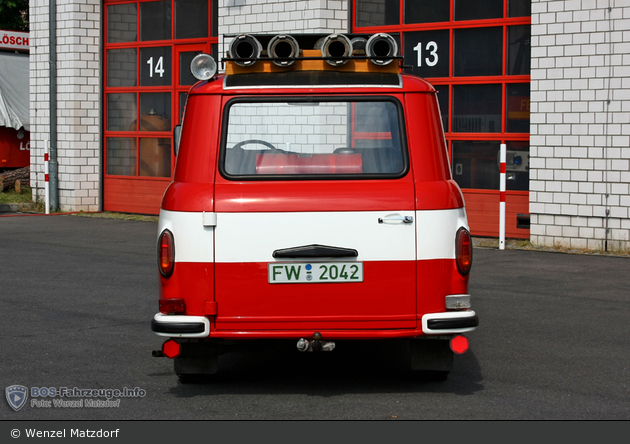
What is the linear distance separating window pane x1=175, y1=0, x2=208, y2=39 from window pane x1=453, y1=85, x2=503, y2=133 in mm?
5565

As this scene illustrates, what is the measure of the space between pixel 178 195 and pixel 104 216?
43.2ft

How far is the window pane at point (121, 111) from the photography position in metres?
18.6

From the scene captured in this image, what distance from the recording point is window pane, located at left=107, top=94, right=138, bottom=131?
61.1ft

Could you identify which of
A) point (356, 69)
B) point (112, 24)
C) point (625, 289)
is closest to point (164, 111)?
point (112, 24)

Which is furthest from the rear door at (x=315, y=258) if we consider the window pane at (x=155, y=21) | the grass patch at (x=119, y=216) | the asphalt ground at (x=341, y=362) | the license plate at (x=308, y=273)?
the window pane at (x=155, y=21)

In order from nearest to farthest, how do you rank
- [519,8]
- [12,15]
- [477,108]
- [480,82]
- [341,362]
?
[341,362] → [519,8] → [480,82] → [477,108] → [12,15]

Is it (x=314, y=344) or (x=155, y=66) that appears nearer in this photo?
(x=314, y=344)

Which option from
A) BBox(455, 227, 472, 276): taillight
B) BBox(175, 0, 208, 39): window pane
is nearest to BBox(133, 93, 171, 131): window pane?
BBox(175, 0, 208, 39): window pane

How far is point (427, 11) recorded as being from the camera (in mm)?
14695

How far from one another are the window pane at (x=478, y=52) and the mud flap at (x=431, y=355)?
912cm

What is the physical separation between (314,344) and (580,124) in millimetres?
8629

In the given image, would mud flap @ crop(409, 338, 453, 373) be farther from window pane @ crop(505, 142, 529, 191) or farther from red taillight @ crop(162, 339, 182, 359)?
window pane @ crop(505, 142, 529, 191)

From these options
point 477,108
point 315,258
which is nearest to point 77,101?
point 477,108

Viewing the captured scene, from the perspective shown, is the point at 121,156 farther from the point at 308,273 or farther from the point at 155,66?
the point at 308,273
